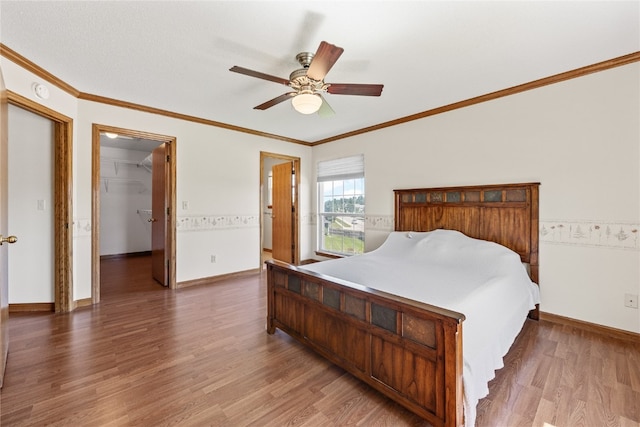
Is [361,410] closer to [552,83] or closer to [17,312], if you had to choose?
[552,83]

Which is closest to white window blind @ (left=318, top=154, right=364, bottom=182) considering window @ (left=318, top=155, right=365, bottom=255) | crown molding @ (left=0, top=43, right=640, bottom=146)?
window @ (left=318, top=155, right=365, bottom=255)

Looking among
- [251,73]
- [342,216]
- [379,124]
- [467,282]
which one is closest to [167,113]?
[251,73]

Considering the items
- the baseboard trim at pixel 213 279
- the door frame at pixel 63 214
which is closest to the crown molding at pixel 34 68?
the door frame at pixel 63 214

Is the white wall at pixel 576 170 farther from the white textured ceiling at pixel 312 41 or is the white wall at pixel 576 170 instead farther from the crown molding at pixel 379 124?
the white textured ceiling at pixel 312 41

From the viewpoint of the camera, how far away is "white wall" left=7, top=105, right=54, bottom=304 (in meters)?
2.99

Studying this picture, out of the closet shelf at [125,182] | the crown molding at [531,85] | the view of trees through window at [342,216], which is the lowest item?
the view of trees through window at [342,216]

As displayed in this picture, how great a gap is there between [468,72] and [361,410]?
113 inches

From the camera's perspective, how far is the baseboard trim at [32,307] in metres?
3.02

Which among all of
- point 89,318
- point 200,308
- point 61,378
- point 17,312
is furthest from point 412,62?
point 17,312

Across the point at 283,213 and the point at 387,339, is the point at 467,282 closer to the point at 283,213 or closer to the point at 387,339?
the point at 387,339

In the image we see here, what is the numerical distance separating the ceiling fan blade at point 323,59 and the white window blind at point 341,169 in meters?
2.67

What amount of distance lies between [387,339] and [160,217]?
3.74 meters

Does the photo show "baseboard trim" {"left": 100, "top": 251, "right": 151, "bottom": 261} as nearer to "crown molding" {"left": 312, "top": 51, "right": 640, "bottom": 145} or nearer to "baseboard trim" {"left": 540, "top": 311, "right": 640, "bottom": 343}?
"crown molding" {"left": 312, "top": 51, "right": 640, "bottom": 145}

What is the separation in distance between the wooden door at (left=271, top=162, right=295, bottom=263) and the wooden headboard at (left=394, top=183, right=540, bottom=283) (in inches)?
93.2
